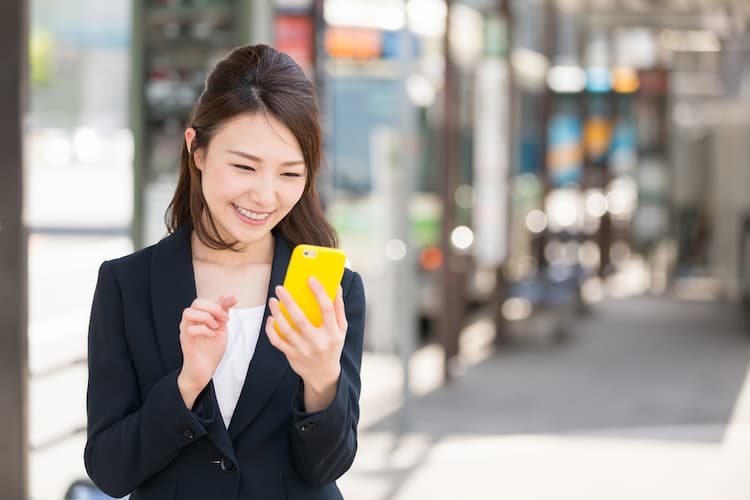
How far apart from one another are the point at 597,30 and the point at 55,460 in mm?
12769

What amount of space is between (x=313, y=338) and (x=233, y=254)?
0.31 metres

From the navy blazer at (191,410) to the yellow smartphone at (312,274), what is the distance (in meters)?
0.14

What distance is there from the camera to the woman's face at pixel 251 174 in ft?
5.84

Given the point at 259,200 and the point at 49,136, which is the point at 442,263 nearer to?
the point at 49,136

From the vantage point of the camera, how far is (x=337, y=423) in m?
1.75

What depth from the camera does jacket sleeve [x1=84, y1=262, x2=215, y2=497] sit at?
5.66 ft

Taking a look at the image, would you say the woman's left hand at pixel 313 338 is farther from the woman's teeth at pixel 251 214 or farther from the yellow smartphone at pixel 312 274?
the woman's teeth at pixel 251 214

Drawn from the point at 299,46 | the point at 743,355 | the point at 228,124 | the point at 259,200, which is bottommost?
the point at 743,355

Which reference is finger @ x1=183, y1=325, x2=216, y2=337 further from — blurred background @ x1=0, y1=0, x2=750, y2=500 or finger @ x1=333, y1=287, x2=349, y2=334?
blurred background @ x1=0, y1=0, x2=750, y2=500

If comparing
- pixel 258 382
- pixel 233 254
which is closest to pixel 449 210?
pixel 233 254

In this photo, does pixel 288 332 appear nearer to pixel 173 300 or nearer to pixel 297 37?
pixel 173 300

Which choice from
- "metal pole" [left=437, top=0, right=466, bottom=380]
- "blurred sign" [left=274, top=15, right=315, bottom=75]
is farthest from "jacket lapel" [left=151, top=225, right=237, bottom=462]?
"metal pole" [left=437, top=0, right=466, bottom=380]

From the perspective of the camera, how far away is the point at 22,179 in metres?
4.03

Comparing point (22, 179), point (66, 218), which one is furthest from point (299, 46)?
point (66, 218)
